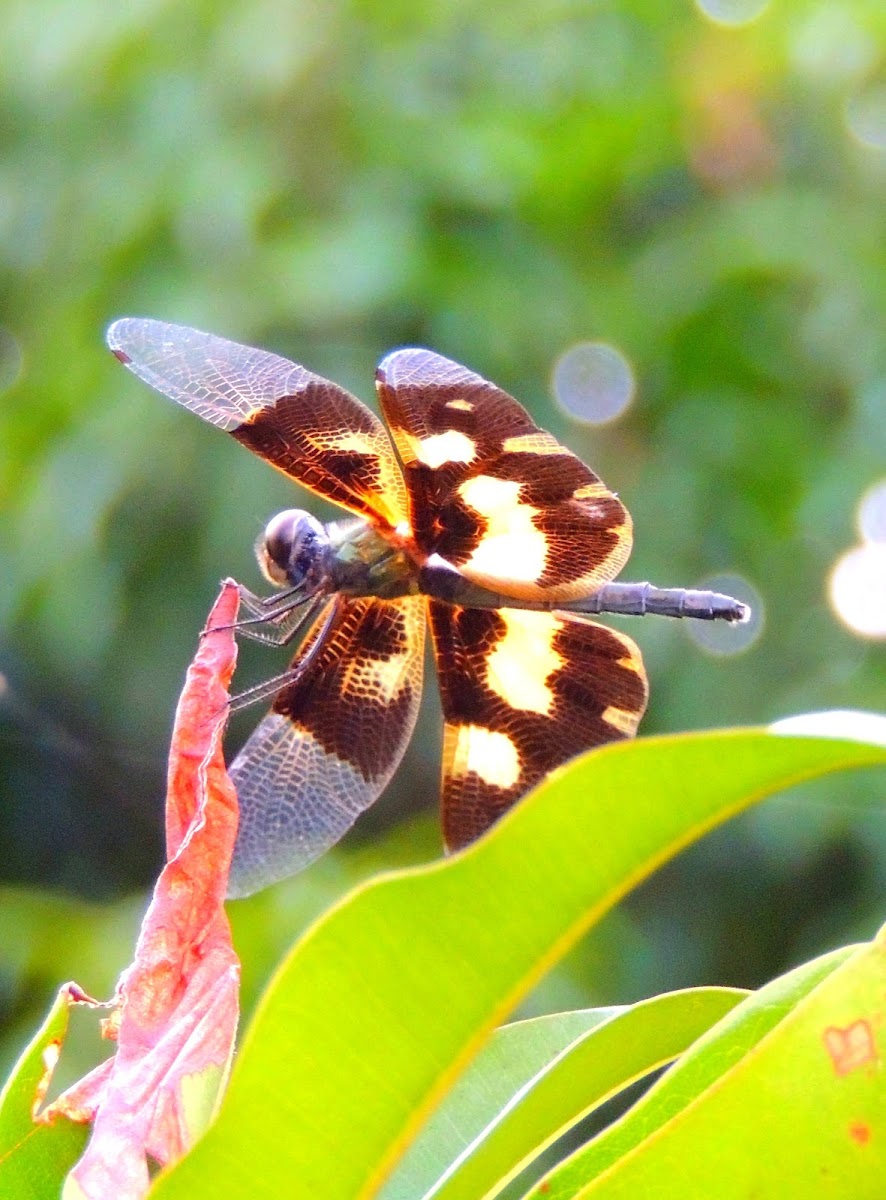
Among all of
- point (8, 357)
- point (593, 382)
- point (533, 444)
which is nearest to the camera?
point (533, 444)

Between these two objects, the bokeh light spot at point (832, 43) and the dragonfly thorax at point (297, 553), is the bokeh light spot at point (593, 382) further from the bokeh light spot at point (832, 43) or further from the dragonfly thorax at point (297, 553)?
the dragonfly thorax at point (297, 553)

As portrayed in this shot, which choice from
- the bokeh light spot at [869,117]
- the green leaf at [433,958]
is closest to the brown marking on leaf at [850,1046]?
the green leaf at [433,958]

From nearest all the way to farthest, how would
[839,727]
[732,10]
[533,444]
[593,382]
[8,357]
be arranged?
[839,727], [533,444], [593,382], [732,10], [8,357]

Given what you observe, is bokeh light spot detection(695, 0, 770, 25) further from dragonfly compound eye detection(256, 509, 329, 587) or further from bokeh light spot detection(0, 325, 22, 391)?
dragonfly compound eye detection(256, 509, 329, 587)

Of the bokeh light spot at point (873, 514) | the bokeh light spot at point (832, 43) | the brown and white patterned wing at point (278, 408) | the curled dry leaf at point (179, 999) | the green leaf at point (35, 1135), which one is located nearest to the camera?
the curled dry leaf at point (179, 999)

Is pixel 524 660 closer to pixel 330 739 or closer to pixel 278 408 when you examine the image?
pixel 330 739

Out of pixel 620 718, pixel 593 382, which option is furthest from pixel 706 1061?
pixel 593 382

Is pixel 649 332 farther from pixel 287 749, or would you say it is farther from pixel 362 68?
pixel 287 749
